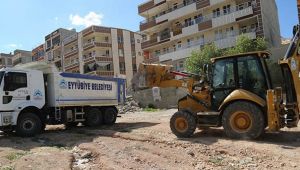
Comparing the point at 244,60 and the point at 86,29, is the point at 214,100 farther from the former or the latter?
the point at 86,29

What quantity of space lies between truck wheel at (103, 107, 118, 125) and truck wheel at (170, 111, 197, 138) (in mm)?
7708

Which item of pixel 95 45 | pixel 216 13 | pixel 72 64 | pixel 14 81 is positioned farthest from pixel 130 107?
pixel 72 64

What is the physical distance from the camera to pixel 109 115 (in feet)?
68.2

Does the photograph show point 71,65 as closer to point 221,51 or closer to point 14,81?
point 221,51

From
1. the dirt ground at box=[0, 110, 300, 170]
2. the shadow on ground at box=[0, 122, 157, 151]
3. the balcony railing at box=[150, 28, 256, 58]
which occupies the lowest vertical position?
the dirt ground at box=[0, 110, 300, 170]

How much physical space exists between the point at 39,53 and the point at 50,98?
234ft

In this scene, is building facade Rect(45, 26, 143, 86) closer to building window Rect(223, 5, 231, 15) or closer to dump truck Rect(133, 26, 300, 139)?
building window Rect(223, 5, 231, 15)

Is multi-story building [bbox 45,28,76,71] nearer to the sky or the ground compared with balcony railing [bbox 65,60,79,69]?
nearer to the sky

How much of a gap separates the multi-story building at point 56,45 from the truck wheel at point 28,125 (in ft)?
188

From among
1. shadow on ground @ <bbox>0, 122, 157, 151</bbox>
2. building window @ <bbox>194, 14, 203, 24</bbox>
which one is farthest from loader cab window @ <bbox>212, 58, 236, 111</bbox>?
building window @ <bbox>194, 14, 203, 24</bbox>

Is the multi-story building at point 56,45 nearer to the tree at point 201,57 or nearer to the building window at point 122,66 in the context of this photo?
the building window at point 122,66

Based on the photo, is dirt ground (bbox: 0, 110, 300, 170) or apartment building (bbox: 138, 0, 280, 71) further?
apartment building (bbox: 138, 0, 280, 71)

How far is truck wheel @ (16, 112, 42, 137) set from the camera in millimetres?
15422

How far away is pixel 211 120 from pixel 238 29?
94.4 feet
